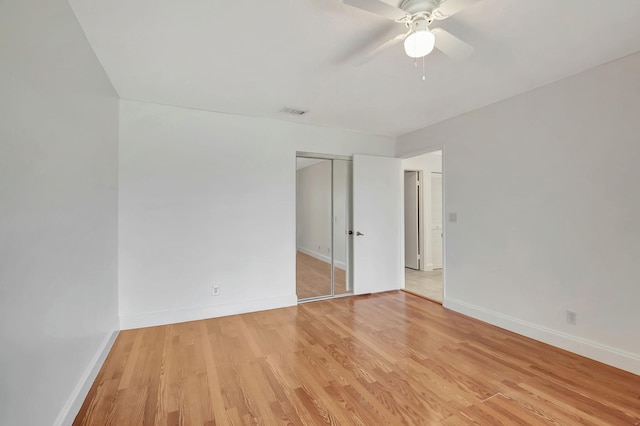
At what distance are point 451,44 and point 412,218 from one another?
14.8 ft

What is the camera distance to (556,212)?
268 centimetres

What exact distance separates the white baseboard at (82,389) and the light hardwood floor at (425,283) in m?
3.80

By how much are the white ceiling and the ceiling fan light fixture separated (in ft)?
1.23

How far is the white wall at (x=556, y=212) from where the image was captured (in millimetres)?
2279

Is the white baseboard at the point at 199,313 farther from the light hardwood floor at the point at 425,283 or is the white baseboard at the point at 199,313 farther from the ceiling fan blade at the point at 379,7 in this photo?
the ceiling fan blade at the point at 379,7

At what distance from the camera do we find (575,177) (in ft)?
8.39

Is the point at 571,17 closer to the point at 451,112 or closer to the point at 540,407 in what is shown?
the point at 451,112

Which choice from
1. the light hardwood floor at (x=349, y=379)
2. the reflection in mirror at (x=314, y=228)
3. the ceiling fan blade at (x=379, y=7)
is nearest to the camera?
the ceiling fan blade at (x=379, y=7)

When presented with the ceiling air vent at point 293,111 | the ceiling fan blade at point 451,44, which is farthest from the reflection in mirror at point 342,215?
the ceiling fan blade at point 451,44

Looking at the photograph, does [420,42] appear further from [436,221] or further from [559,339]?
[436,221]

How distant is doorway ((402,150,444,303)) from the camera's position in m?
5.82

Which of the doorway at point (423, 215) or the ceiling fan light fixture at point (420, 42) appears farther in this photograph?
the doorway at point (423, 215)

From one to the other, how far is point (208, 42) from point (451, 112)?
9.30 feet

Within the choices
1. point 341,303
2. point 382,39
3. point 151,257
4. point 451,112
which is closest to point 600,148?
point 451,112
